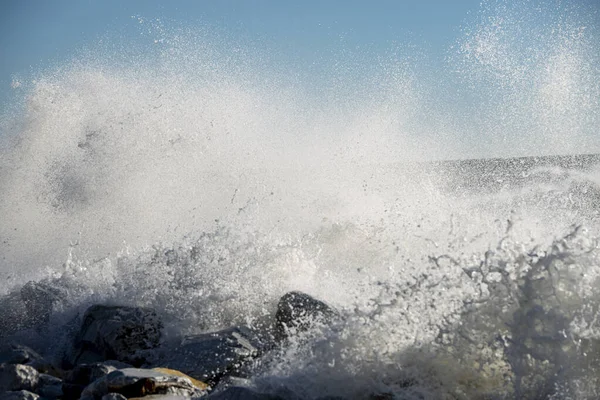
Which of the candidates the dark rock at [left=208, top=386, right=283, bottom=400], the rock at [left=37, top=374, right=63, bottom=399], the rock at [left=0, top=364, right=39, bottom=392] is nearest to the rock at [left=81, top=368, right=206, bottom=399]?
the dark rock at [left=208, top=386, right=283, bottom=400]

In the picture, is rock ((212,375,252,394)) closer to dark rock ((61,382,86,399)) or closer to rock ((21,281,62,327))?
dark rock ((61,382,86,399))

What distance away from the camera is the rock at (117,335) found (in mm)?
5004

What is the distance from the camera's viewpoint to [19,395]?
3.73 m

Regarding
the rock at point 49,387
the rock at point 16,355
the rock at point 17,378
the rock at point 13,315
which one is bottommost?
the rock at point 49,387

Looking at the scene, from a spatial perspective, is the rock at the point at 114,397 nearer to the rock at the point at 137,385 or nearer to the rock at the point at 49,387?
the rock at the point at 137,385

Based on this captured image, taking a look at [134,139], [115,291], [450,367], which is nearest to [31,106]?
[134,139]

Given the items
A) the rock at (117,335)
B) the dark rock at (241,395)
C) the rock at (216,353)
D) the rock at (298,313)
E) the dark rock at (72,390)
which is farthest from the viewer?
the rock at (117,335)

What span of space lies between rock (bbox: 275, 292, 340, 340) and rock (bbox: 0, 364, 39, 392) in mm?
1650

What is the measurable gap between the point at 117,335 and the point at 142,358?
0.34m

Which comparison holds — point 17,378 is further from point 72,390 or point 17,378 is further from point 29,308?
point 29,308

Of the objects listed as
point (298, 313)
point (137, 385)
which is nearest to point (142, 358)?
point (298, 313)

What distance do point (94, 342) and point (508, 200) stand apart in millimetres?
8964

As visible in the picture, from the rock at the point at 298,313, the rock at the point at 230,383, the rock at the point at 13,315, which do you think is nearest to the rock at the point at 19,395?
the rock at the point at 230,383

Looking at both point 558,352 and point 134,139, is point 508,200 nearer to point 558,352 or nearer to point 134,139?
point 134,139
